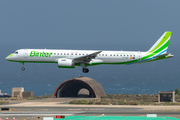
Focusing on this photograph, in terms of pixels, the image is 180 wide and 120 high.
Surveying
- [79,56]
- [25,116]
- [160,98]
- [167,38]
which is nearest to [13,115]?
[25,116]

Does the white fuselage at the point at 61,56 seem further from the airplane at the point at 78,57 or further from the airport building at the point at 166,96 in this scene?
the airport building at the point at 166,96

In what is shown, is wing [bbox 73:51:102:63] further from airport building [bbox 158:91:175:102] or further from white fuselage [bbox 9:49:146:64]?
airport building [bbox 158:91:175:102]

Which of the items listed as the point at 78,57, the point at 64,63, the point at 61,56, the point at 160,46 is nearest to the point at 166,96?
the point at 160,46

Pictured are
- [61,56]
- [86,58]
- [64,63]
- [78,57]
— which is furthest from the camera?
[61,56]

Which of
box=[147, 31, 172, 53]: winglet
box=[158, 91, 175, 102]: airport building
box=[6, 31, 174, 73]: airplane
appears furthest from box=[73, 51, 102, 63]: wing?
box=[158, 91, 175, 102]: airport building

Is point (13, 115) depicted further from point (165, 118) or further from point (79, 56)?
point (165, 118)

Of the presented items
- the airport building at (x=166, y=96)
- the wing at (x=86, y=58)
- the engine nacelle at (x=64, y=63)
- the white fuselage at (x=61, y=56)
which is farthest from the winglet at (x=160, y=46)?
the airport building at (x=166, y=96)

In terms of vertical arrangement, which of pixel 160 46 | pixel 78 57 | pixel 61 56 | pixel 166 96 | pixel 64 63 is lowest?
pixel 166 96

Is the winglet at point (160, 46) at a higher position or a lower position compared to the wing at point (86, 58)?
higher

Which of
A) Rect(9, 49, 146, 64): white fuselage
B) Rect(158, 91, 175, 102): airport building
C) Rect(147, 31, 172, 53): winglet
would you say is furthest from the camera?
Rect(158, 91, 175, 102): airport building

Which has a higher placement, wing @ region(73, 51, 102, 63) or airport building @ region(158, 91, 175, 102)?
wing @ region(73, 51, 102, 63)

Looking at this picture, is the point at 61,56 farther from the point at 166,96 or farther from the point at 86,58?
the point at 166,96

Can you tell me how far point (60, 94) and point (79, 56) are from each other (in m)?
47.7

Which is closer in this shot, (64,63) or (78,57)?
(64,63)
